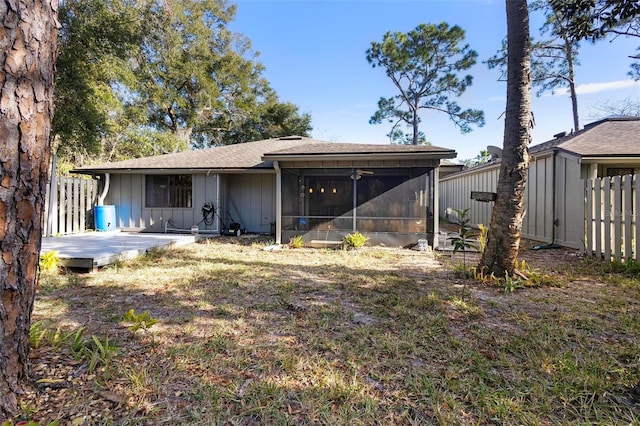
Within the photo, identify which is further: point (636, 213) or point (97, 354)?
point (636, 213)

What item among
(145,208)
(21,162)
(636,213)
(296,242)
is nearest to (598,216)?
(636,213)

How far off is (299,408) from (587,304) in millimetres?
3620

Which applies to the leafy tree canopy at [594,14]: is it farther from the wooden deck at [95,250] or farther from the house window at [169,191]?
the house window at [169,191]

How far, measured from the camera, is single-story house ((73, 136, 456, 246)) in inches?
303

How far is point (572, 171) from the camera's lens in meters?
7.12

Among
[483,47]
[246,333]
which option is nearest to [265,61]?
[483,47]

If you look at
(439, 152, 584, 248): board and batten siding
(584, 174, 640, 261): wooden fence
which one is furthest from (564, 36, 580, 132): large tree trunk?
(584, 174, 640, 261): wooden fence

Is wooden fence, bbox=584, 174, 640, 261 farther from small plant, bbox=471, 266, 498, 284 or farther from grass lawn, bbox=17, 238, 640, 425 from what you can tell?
small plant, bbox=471, 266, 498, 284

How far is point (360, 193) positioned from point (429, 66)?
19590mm

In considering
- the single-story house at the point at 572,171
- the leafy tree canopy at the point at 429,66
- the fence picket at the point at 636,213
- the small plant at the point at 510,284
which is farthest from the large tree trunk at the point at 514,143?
the leafy tree canopy at the point at 429,66

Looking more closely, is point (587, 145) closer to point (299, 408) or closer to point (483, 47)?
point (299, 408)

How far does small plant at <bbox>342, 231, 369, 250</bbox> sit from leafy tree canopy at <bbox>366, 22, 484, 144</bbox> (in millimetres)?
18105

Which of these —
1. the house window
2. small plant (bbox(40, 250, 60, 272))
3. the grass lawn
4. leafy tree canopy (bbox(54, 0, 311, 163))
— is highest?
leafy tree canopy (bbox(54, 0, 311, 163))

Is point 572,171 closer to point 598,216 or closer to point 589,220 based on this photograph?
point 589,220
